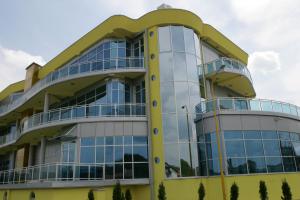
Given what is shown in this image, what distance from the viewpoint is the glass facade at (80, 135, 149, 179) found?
21.5m

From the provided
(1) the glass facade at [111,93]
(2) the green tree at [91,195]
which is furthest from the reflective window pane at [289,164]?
(2) the green tree at [91,195]

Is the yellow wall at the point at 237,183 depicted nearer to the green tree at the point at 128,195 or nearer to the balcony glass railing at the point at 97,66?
the green tree at the point at 128,195

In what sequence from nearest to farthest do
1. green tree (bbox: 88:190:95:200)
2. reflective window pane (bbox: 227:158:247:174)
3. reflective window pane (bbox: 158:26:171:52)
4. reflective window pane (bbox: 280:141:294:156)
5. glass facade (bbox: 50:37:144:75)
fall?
green tree (bbox: 88:190:95:200) < reflective window pane (bbox: 227:158:247:174) < reflective window pane (bbox: 280:141:294:156) < reflective window pane (bbox: 158:26:171:52) < glass facade (bbox: 50:37:144:75)

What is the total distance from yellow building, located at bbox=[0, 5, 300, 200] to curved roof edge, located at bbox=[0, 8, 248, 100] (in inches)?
3.7

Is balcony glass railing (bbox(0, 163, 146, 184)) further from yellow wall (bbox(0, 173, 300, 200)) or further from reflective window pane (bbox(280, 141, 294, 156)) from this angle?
reflective window pane (bbox(280, 141, 294, 156))

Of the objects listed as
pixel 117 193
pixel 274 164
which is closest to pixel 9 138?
pixel 117 193

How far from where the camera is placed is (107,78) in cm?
2536

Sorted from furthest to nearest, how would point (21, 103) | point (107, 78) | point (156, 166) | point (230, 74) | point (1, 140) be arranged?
point (1, 140) → point (21, 103) → point (230, 74) → point (107, 78) → point (156, 166)

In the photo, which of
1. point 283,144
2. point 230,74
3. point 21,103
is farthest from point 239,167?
point 21,103

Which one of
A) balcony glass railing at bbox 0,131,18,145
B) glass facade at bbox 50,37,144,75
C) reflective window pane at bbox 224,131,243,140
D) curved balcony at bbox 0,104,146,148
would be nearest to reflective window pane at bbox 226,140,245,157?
reflective window pane at bbox 224,131,243,140

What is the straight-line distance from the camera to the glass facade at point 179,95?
2184cm

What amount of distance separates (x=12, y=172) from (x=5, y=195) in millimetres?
2761

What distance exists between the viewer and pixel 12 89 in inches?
1630

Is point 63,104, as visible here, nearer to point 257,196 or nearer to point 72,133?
point 72,133
